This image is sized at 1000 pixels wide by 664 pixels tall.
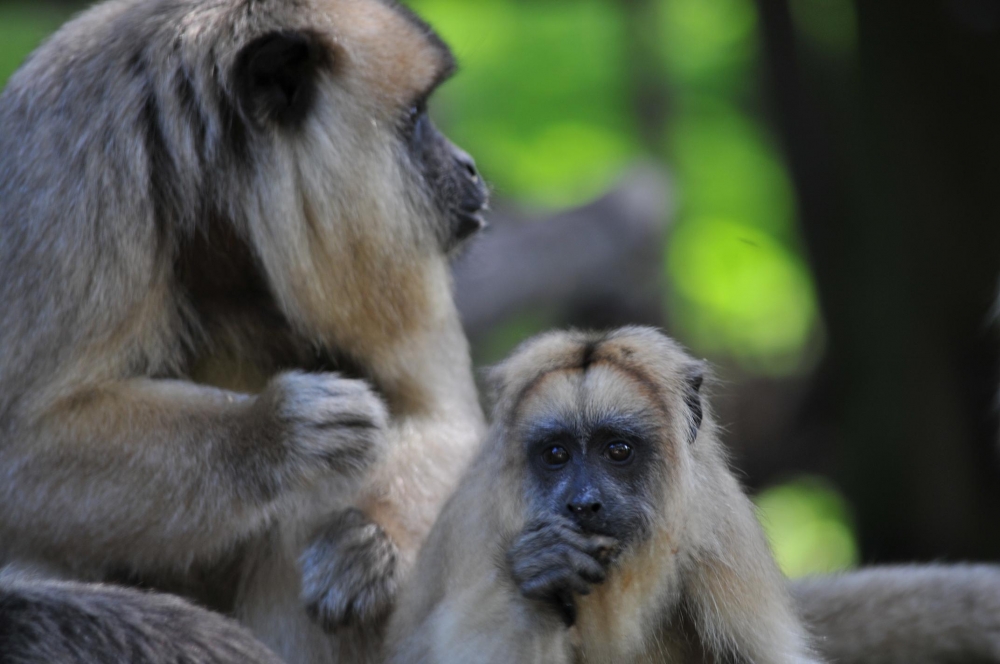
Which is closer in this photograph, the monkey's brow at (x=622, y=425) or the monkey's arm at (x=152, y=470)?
the monkey's brow at (x=622, y=425)

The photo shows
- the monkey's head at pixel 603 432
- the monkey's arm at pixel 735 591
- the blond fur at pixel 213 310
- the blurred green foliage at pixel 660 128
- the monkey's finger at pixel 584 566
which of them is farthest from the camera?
the blurred green foliage at pixel 660 128

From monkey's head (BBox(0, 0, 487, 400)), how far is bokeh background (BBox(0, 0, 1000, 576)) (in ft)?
3.07

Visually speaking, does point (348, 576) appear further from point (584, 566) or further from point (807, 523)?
point (807, 523)

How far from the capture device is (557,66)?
40.7 ft

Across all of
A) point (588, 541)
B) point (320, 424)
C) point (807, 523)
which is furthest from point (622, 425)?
point (807, 523)

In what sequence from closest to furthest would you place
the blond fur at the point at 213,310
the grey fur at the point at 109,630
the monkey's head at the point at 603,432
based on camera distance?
the grey fur at the point at 109,630, the monkey's head at the point at 603,432, the blond fur at the point at 213,310

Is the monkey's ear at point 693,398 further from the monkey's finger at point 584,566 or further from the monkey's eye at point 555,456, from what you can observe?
the monkey's finger at point 584,566

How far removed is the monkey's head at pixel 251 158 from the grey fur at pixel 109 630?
0.79 meters

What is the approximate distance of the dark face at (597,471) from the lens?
3219 mm

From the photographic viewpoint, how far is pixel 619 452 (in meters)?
3.33

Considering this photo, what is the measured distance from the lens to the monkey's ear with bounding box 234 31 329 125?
371 centimetres

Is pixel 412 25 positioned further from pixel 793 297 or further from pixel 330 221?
pixel 793 297

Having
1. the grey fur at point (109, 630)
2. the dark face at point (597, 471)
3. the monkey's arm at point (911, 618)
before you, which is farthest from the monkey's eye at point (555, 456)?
the monkey's arm at point (911, 618)

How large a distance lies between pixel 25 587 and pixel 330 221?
1.37 m
